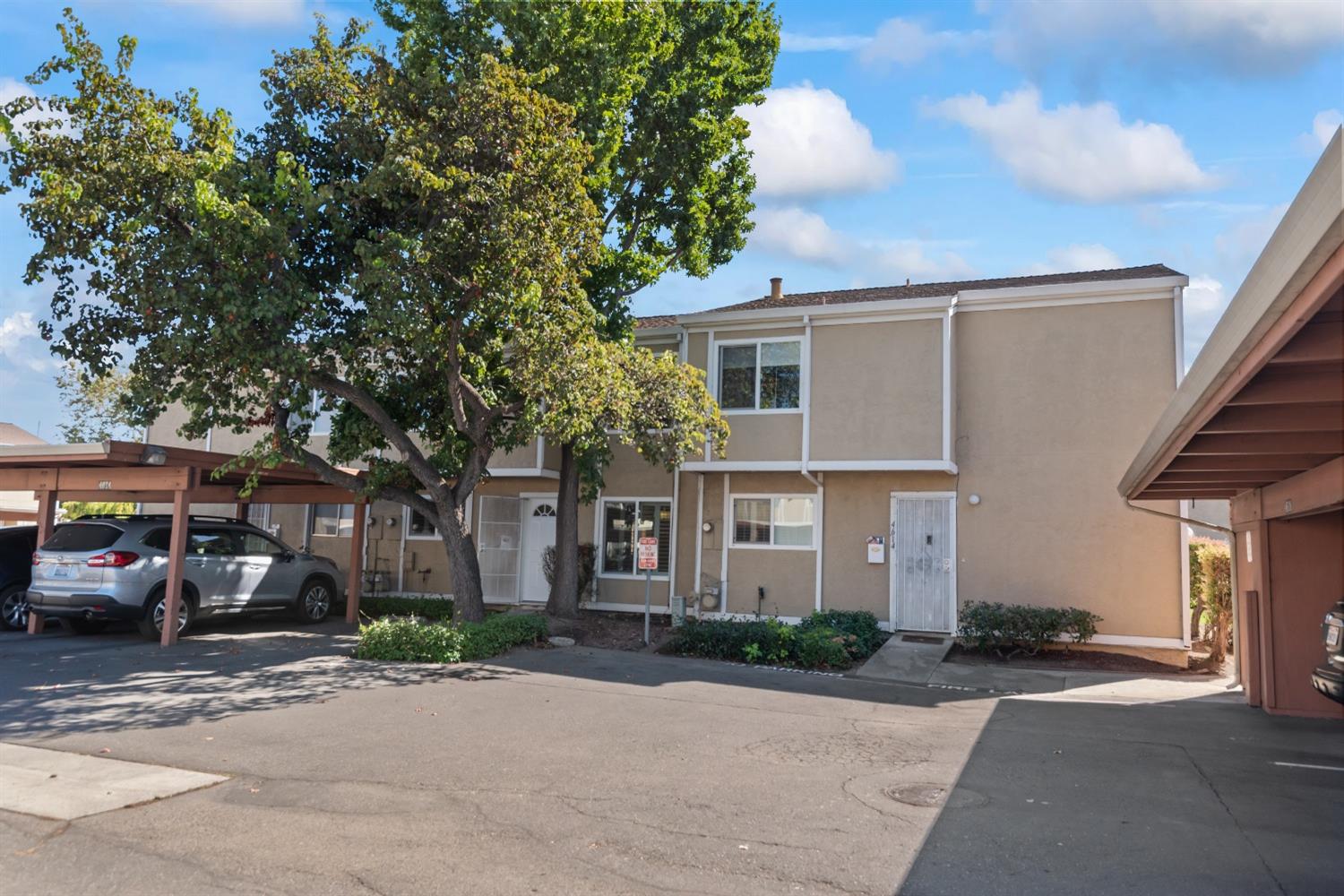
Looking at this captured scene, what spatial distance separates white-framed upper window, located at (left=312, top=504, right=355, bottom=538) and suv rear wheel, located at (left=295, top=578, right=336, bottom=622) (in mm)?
4313

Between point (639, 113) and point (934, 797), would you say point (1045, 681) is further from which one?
point (639, 113)

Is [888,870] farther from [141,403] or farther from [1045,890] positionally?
[141,403]

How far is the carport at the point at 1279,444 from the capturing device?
3748 millimetres

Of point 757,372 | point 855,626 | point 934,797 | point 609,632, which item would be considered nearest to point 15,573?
point 609,632

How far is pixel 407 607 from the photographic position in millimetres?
17500

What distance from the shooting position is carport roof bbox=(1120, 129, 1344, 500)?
3529mm

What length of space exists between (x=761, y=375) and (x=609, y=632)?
5.17 metres

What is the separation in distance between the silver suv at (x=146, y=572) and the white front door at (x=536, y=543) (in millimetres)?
4690

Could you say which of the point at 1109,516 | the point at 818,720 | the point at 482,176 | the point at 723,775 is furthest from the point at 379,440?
the point at 1109,516

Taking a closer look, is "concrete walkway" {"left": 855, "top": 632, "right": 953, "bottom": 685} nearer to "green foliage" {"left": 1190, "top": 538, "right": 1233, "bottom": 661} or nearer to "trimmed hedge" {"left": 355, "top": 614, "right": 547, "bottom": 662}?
"green foliage" {"left": 1190, "top": 538, "right": 1233, "bottom": 661}

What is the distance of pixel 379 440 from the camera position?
45.8 feet

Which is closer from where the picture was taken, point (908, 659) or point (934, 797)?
point (934, 797)

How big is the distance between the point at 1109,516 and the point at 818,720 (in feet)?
25.0

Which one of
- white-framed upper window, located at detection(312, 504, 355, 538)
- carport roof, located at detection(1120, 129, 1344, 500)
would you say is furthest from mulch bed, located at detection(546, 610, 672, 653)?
carport roof, located at detection(1120, 129, 1344, 500)
